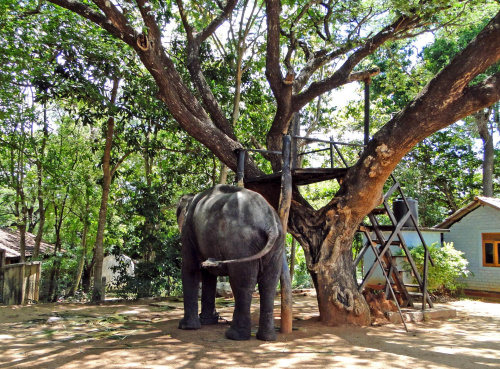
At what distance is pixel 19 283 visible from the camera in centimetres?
1044

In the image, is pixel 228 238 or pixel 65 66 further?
pixel 65 66

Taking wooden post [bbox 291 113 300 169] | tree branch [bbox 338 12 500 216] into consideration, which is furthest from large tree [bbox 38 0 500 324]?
wooden post [bbox 291 113 300 169]

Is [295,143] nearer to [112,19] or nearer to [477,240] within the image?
[112,19]

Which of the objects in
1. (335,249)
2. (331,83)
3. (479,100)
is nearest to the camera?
(479,100)

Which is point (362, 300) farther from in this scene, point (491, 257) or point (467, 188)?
point (467, 188)

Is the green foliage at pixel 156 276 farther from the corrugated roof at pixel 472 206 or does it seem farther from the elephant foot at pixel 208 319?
the corrugated roof at pixel 472 206

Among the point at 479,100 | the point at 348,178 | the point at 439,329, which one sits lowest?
the point at 439,329

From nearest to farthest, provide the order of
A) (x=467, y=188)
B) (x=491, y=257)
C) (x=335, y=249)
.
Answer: (x=335, y=249)
(x=491, y=257)
(x=467, y=188)

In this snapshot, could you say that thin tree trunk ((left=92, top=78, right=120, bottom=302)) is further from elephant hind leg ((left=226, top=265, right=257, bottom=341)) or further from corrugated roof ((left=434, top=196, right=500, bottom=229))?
corrugated roof ((left=434, top=196, right=500, bottom=229))

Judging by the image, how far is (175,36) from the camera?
44.7ft

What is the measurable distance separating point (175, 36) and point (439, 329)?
1105 centimetres

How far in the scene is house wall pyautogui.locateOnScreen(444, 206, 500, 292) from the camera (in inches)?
565

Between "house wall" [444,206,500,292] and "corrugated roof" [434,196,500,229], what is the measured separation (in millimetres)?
191

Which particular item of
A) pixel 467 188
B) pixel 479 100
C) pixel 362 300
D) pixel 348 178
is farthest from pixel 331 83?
pixel 467 188
